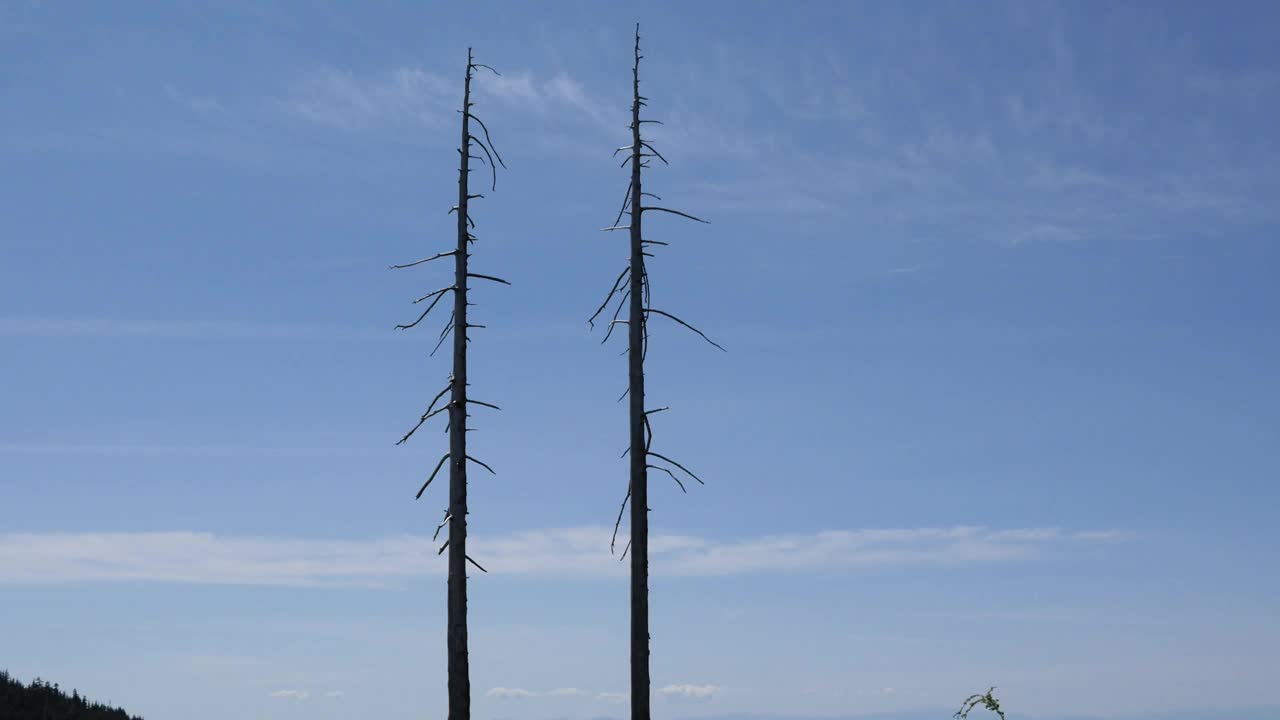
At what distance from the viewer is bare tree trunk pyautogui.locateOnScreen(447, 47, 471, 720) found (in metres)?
19.0

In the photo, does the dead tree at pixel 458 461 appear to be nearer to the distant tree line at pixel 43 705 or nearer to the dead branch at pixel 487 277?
the dead branch at pixel 487 277

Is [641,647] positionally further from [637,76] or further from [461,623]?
[637,76]

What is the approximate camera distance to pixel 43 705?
31297mm

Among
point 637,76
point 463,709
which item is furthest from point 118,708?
point 637,76

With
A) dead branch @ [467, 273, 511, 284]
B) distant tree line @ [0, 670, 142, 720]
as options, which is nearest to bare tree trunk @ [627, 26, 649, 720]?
dead branch @ [467, 273, 511, 284]

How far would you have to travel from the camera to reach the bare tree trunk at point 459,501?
62.2 feet

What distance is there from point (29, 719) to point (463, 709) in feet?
55.5

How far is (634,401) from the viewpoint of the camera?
19266mm

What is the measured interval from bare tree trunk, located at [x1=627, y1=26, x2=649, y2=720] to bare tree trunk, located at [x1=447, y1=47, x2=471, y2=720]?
2798mm

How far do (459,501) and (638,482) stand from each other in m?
3.02

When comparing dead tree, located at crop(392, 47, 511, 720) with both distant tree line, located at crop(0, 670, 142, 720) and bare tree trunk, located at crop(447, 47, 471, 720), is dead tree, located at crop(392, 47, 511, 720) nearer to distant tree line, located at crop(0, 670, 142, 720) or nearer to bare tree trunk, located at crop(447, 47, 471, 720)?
bare tree trunk, located at crop(447, 47, 471, 720)

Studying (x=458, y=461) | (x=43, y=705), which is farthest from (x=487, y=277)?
(x=43, y=705)

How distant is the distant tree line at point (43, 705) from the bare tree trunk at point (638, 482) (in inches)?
744

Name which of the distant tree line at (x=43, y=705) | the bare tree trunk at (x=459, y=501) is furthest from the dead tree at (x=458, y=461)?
the distant tree line at (x=43, y=705)
